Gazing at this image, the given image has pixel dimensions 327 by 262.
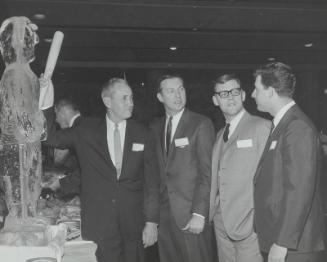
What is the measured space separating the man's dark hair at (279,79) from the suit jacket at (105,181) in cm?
93

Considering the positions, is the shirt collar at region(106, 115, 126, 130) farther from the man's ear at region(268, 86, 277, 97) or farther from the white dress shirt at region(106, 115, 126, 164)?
the man's ear at region(268, 86, 277, 97)

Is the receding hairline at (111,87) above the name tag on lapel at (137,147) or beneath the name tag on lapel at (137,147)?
above

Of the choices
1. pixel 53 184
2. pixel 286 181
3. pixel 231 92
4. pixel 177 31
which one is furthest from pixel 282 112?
pixel 177 31

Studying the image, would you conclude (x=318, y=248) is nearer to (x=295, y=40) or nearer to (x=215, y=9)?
(x=215, y=9)

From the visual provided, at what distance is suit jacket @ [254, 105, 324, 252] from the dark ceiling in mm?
3966

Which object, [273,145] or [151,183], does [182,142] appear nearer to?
[151,183]

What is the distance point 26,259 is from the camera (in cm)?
149

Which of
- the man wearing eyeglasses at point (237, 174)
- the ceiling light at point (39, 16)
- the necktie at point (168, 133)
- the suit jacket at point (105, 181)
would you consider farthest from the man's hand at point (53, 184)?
the ceiling light at point (39, 16)

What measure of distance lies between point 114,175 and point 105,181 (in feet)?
0.21

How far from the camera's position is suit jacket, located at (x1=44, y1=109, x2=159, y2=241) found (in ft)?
8.52

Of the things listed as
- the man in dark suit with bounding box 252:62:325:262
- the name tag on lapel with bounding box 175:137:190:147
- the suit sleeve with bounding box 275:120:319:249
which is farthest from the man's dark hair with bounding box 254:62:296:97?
the name tag on lapel with bounding box 175:137:190:147

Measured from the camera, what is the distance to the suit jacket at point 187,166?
275 centimetres

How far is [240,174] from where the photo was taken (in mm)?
2576

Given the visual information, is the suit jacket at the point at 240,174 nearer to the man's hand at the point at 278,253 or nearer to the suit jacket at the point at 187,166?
the suit jacket at the point at 187,166
